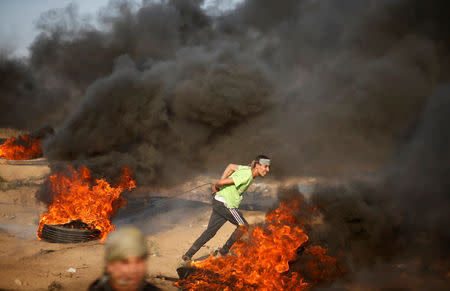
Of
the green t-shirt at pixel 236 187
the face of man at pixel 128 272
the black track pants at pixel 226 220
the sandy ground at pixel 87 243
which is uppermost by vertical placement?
the face of man at pixel 128 272

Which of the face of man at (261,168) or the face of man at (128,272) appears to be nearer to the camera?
the face of man at (128,272)

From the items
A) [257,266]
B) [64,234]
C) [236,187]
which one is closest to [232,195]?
[236,187]

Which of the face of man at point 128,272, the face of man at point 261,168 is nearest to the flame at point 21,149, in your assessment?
the face of man at point 261,168

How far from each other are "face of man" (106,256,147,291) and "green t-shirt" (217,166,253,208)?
10.2 ft

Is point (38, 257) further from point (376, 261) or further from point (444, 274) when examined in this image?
point (444, 274)

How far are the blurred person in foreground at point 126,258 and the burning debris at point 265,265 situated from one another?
3007mm

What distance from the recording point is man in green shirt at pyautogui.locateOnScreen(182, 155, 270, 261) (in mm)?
4418

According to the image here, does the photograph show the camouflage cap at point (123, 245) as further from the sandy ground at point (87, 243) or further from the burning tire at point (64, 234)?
the burning tire at point (64, 234)

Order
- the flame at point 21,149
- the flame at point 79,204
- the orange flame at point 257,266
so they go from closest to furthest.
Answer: the orange flame at point 257,266 < the flame at point 79,204 < the flame at point 21,149

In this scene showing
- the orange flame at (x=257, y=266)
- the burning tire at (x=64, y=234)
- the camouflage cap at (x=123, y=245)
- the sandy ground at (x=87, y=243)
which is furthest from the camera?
the burning tire at (x=64, y=234)

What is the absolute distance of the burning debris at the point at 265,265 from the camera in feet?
13.3

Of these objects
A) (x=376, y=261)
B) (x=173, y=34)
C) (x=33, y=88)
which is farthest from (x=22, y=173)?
(x=33, y=88)

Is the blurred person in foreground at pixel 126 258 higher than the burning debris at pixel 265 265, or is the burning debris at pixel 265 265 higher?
the blurred person in foreground at pixel 126 258

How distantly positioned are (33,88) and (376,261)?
2888 centimetres
